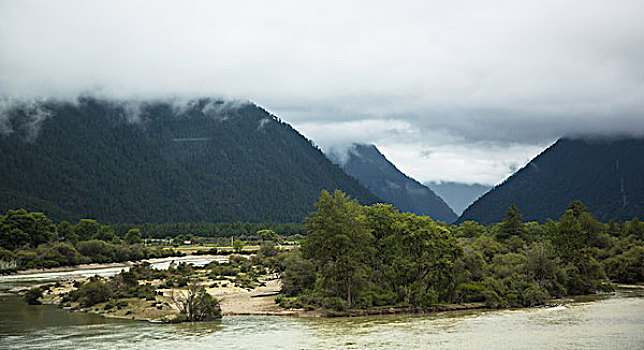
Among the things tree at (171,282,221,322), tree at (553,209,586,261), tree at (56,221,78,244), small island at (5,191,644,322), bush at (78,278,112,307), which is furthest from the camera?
tree at (56,221,78,244)

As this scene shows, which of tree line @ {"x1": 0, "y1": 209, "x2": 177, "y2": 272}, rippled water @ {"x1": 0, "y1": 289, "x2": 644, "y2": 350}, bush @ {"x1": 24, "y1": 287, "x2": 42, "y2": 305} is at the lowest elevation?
rippled water @ {"x1": 0, "y1": 289, "x2": 644, "y2": 350}

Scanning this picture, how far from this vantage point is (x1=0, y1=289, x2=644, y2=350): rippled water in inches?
1965

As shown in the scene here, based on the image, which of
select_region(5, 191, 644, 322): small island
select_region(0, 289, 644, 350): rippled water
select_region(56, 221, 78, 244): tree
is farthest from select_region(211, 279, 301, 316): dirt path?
select_region(56, 221, 78, 244): tree

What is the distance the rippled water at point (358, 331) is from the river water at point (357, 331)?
0.08m

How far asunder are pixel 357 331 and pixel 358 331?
0.10m

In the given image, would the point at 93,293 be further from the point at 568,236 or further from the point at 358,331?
the point at 568,236

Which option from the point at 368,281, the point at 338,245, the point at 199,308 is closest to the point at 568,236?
the point at 368,281

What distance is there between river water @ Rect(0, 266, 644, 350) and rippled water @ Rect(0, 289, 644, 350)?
3.1 inches

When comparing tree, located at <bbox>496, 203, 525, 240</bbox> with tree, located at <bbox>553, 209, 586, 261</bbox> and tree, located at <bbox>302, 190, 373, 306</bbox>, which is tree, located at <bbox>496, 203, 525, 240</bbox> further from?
tree, located at <bbox>302, 190, 373, 306</bbox>

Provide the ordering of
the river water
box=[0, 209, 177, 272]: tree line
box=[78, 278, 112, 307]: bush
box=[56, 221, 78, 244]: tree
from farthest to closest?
box=[56, 221, 78, 244]: tree, box=[0, 209, 177, 272]: tree line, box=[78, 278, 112, 307]: bush, the river water

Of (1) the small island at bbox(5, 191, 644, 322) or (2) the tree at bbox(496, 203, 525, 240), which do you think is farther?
(2) the tree at bbox(496, 203, 525, 240)

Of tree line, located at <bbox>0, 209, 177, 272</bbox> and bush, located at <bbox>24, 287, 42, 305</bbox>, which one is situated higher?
tree line, located at <bbox>0, 209, 177, 272</bbox>

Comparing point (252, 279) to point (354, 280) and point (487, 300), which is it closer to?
point (354, 280)

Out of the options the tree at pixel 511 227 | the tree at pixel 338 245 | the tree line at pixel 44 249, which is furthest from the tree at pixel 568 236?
the tree line at pixel 44 249
